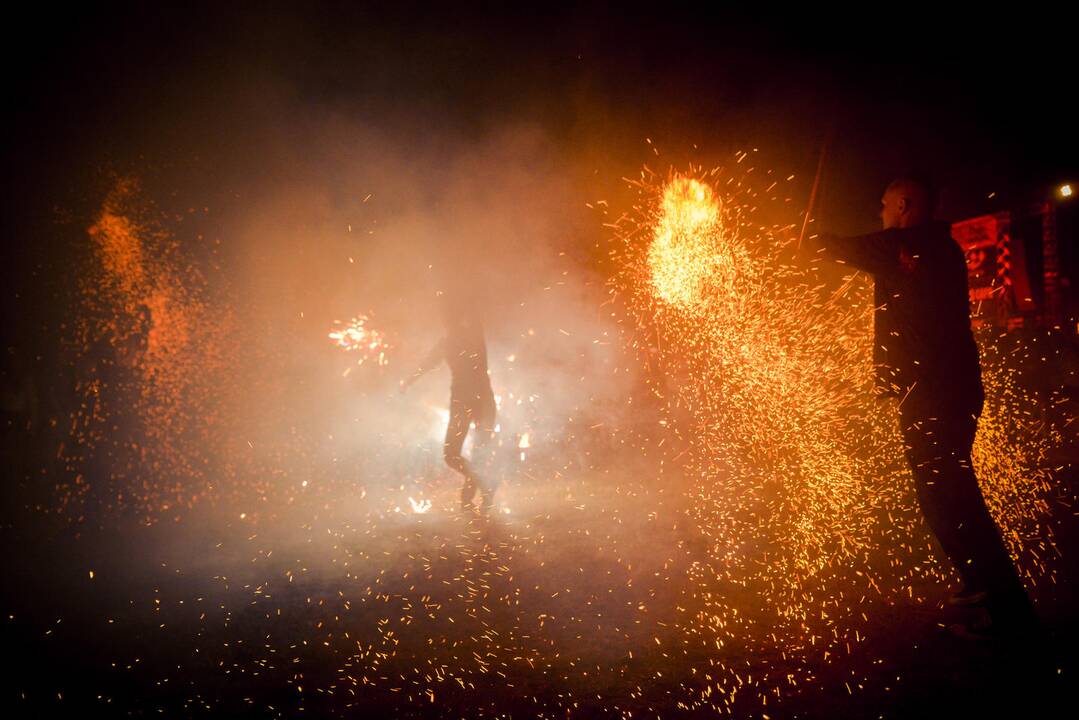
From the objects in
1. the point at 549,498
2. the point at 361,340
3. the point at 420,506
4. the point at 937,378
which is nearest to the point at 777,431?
the point at 549,498

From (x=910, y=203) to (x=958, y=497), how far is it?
4.16ft

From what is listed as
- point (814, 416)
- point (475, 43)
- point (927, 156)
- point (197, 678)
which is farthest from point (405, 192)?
point (927, 156)

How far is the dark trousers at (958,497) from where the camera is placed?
2.04 metres

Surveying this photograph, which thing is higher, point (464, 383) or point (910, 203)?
point (464, 383)

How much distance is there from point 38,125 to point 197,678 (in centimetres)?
442

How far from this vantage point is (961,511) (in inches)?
83.9

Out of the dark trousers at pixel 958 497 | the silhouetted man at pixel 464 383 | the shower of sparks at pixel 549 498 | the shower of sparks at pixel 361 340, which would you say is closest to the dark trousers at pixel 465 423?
the silhouetted man at pixel 464 383

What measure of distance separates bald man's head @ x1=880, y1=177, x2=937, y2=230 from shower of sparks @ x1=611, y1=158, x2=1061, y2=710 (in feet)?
5.45

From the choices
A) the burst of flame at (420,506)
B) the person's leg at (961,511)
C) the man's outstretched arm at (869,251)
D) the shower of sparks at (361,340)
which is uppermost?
the shower of sparks at (361,340)

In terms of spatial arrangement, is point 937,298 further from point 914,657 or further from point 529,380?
point 529,380

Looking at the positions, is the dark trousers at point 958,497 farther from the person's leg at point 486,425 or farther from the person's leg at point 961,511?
the person's leg at point 486,425

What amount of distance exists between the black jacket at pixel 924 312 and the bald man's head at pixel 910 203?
13cm

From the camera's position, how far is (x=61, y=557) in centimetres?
341

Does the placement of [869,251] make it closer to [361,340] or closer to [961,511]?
[961,511]
